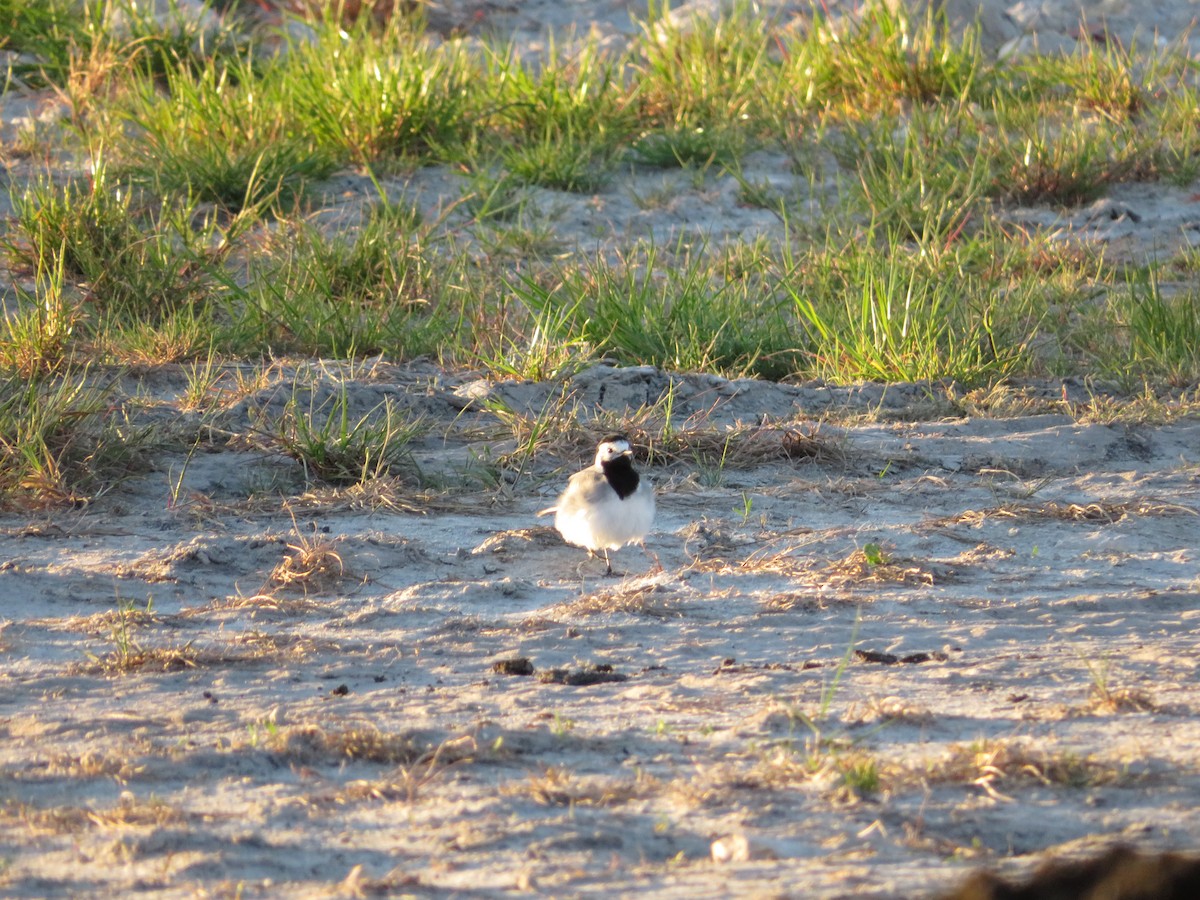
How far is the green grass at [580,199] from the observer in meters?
6.48

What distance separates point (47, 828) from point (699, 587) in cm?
196

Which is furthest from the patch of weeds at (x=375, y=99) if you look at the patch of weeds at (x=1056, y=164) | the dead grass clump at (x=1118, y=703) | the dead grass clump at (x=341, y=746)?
the dead grass clump at (x=1118, y=703)

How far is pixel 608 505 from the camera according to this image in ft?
13.7

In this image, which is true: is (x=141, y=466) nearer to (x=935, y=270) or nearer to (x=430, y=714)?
(x=430, y=714)

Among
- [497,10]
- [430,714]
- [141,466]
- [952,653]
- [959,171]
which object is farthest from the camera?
[497,10]

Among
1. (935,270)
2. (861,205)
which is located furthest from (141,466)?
(861,205)

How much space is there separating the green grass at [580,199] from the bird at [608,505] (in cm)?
113

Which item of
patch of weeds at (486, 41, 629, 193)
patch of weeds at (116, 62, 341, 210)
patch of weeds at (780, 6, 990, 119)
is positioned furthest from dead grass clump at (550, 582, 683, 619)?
patch of weeds at (780, 6, 990, 119)

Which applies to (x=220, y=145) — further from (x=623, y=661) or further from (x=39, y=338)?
(x=623, y=661)

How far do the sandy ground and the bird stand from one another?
15 cm

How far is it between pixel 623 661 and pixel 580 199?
522cm

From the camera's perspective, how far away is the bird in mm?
4191

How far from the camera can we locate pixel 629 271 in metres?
6.77

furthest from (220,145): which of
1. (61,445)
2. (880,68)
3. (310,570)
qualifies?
(310,570)
